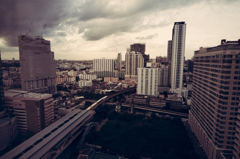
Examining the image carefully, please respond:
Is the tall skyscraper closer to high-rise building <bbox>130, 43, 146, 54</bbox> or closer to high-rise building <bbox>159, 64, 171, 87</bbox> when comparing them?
high-rise building <bbox>159, 64, 171, 87</bbox>

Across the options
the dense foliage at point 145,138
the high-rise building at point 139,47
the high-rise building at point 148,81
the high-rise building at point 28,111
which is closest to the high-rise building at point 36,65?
the high-rise building at point 28,111

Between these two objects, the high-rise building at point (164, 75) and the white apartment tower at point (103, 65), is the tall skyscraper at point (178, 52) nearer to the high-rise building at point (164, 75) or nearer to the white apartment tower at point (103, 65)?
the high-rise building at point (164, 75)

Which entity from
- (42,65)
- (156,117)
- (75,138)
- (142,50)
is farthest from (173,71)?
(142,50)

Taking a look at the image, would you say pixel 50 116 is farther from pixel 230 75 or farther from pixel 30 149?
pixel 230 75

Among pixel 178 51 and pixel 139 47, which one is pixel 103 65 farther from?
pixel 178 51

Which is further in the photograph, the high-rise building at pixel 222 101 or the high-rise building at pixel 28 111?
the high-rise building at pixel 28 111

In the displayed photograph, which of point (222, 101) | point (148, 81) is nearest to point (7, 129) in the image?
point (222, 101)
